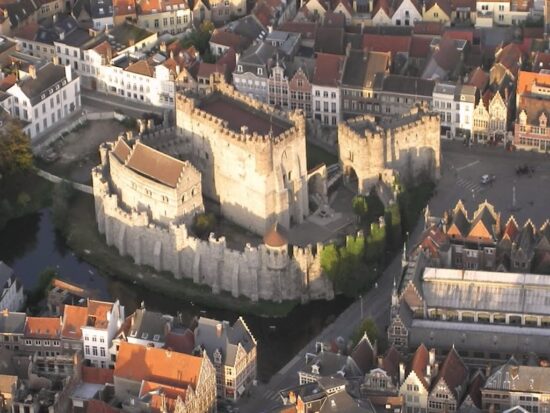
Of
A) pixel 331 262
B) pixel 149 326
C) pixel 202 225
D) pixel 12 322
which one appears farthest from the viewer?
pixel 202 225

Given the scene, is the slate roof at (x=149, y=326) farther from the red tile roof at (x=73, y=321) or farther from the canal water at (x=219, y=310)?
the canal water at (x=219, y=310)

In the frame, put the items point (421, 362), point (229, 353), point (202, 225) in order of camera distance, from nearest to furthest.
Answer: point (421, 362) < point (229, 353) < point (202, 225)

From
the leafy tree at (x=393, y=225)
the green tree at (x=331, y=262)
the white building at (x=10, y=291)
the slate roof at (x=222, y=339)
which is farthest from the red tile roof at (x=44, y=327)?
the leafy tree at (x=393, y=225)

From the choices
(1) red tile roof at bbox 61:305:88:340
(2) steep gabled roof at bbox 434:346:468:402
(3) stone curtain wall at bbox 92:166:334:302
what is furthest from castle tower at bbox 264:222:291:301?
(2) steep gabled roof at bbox 434:346:468:402

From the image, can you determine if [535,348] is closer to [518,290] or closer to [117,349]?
[518,290]

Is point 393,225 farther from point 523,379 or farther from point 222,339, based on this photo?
point 523,379

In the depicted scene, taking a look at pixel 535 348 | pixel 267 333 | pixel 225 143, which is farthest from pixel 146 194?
pixel 535 348

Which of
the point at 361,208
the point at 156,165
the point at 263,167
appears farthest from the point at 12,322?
the point at 361,208
